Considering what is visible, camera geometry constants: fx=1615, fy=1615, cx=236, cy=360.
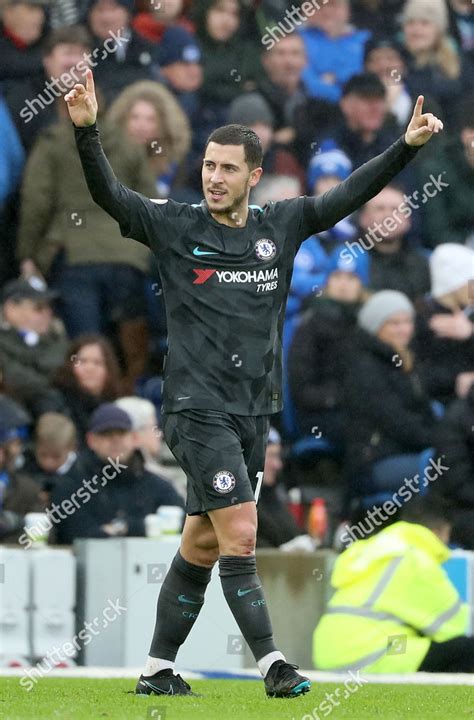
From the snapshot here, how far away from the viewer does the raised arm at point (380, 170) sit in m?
6.64

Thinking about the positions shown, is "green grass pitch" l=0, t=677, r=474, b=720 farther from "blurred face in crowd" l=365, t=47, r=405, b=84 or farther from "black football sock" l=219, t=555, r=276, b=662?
"blurred face in crowd" l=365, t=47, r=405, b=84

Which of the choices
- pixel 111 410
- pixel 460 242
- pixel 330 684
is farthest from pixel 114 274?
pixel 330 684

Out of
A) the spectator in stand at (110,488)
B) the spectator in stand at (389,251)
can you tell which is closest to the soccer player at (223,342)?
the spectator in stand at (110,488)

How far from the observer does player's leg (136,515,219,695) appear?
22.1 ft

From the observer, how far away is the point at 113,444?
10.1m

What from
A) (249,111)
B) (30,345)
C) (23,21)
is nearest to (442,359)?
(249,111)

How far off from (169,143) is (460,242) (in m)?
2.49

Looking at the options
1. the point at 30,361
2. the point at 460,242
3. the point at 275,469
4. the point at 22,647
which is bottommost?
the point at 22,647

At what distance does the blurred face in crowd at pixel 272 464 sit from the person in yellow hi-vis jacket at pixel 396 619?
2.19 meters

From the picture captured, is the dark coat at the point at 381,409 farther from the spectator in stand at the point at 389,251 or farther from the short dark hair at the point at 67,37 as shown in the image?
the short dark hair at the point at 67,37

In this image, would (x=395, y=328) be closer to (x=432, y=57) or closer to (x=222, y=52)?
(x=222, y=52)

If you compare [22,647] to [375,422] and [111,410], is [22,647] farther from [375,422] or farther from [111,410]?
[375,422]

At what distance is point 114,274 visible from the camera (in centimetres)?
1186

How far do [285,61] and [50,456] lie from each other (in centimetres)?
434
